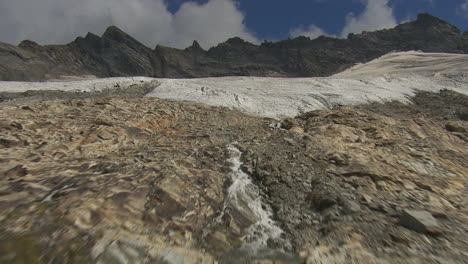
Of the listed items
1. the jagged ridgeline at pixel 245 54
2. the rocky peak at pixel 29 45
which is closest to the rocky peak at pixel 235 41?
the jagged ridgeline at pixel 245 54

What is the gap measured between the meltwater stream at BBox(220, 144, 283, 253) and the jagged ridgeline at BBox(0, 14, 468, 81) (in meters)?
106

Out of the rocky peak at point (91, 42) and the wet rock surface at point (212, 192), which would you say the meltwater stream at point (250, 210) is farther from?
the rocky peak at point (91, 42)

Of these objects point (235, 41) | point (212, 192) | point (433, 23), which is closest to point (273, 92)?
point (212, 192)

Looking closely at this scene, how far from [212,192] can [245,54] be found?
145m

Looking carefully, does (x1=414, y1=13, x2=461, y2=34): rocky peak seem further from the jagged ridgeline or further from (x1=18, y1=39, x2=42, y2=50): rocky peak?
(x1=18, y1=39, x2=42, y2=50): rocky peak

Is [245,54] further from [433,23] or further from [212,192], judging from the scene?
[212,192]

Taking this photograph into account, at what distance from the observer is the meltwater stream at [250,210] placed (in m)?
5.12

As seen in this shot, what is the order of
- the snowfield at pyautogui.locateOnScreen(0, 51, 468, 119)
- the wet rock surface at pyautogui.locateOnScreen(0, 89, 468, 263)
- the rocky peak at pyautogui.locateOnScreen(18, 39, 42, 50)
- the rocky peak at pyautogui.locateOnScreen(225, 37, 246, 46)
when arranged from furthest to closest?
1. the rocky peak at pyautogui.locateOnScreen(225, 37, 246, 46)
2. the rocky peak at pyautogui.locateOnScreen(18, 39, 42, 50)
3. the snowfield at pyautogui.locateOnScreen(0, 51, 468, 119)
4. the wet rock surface at pyautogui.locateOnScreen(0, 89, 468, 263)

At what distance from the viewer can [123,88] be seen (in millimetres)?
19688

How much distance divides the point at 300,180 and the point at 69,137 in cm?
795

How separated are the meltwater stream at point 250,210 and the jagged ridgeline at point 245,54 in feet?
349

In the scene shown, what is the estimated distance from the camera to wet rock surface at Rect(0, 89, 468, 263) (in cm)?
439

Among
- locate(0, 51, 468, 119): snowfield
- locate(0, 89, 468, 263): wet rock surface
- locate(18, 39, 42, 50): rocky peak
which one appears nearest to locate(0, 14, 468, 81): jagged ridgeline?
locate(18, 39, 42, 50): rocky peak

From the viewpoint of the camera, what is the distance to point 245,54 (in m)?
143
